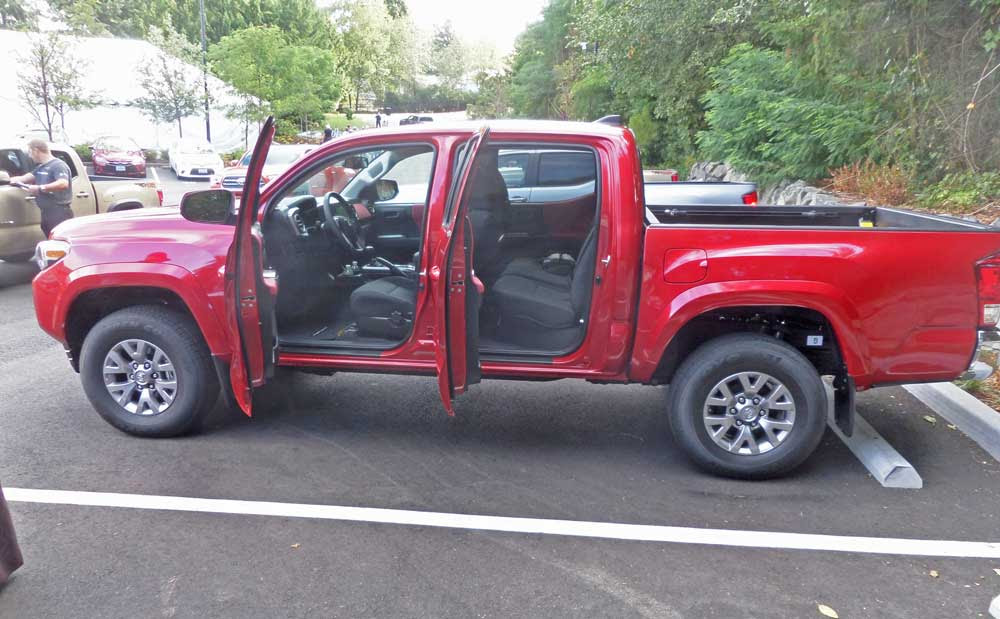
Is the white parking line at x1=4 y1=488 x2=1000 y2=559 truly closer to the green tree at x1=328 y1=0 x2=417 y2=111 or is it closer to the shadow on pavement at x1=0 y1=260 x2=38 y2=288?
the shadow on pavement at x1=0 y1=260 x2=38 y2=288

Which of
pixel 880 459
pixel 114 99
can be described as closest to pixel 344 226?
pixel 880 459

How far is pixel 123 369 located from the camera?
16.4ft

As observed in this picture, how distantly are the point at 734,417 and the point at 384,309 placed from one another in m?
2.16

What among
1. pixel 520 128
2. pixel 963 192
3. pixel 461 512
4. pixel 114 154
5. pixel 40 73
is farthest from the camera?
pixel 40 73

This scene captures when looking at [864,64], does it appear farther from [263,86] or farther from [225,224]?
[263,86]

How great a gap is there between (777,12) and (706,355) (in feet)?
39.0

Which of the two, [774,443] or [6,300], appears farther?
[6,300]

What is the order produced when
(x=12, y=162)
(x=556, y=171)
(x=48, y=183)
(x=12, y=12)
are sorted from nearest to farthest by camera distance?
1. (x=556, y=171)
2. (x=48, y=183)
3. (x=12, y=162)
4. (x=12, y=12)

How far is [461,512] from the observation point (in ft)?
13.7

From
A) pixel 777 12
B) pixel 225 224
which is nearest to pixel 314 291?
pixel 225 224

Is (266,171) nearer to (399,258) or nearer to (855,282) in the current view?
(399,258)

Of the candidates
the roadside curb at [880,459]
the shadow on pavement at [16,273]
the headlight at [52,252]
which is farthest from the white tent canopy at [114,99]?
the roadside curb at [880,459]

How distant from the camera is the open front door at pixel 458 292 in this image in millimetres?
4227

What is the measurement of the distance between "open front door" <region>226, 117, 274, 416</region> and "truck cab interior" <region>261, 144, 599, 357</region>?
0.37m
